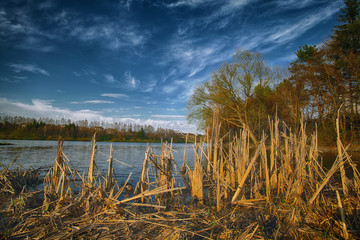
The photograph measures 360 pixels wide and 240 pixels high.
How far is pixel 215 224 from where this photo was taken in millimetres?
2678

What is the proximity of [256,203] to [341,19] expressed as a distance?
96.0 ft

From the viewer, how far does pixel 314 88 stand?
63.3ft

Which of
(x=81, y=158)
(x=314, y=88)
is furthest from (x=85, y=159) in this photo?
(x=314, y=88)

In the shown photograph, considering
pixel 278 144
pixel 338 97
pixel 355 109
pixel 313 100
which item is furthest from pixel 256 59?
A: pixel 278 144

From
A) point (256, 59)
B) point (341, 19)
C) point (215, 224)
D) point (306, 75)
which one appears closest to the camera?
point (215, 224)

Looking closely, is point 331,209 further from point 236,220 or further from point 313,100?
point 313,100

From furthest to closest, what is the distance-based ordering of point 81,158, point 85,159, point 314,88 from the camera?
point 314,88 < point 81,158 < point 85,159

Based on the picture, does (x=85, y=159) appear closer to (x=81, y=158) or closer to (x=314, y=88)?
(x=81, y=158)

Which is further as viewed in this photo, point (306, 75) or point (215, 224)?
point (306, 75)

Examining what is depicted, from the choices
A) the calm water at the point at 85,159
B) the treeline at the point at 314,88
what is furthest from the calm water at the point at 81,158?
the treeline at the point at 314,88

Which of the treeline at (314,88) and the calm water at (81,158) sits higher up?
the treeline at (314,88)

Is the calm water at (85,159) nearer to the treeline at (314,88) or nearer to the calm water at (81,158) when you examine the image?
the calm water at (81,158)

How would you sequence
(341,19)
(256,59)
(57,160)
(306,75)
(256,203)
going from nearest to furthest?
(256,203)
(57,160)
(306,75)
(341,19)
(256,59)

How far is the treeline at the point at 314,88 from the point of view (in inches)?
679
